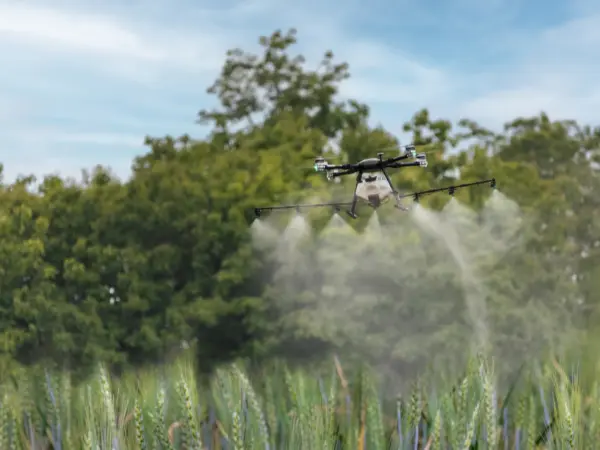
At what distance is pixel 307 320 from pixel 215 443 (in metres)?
24.5

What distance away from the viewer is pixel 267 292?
34031 mm

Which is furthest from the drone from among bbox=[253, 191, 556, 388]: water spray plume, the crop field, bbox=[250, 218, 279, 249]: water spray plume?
bbox=[250, 218, 279, 249]: water spray plume

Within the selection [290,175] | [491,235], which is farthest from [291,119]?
[491,235]

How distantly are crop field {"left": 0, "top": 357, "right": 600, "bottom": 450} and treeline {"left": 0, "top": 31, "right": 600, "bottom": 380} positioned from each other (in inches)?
954

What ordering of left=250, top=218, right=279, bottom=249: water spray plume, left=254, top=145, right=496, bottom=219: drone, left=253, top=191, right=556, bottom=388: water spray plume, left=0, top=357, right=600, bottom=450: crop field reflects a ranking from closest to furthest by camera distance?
left=0, top=357, right=600, bottom=450: crop field < left=254, top=145, right=496, bottom=219: drone < left=253, top=191, right=556, bottom=388: water spray plume < left=250, top=218, right=279, bottom=249: water spray plume

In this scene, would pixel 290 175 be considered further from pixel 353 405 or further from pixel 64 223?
pixel 353 405

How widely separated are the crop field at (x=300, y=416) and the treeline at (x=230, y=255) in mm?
24239

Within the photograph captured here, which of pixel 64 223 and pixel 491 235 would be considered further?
pixel 64 223

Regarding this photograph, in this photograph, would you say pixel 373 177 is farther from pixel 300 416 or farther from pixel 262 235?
pixel 262 235

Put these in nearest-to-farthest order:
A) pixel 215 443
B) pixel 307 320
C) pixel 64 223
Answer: pixel 215 443, pixel 307 320, pixel 64 223

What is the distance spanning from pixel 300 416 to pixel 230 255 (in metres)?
30.0

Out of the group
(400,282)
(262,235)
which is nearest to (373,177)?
(400,282)

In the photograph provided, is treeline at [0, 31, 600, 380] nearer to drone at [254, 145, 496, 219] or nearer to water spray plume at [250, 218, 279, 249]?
water spray plume at [250, 218, 279, 249]

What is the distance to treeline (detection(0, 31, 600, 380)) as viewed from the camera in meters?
34.1
